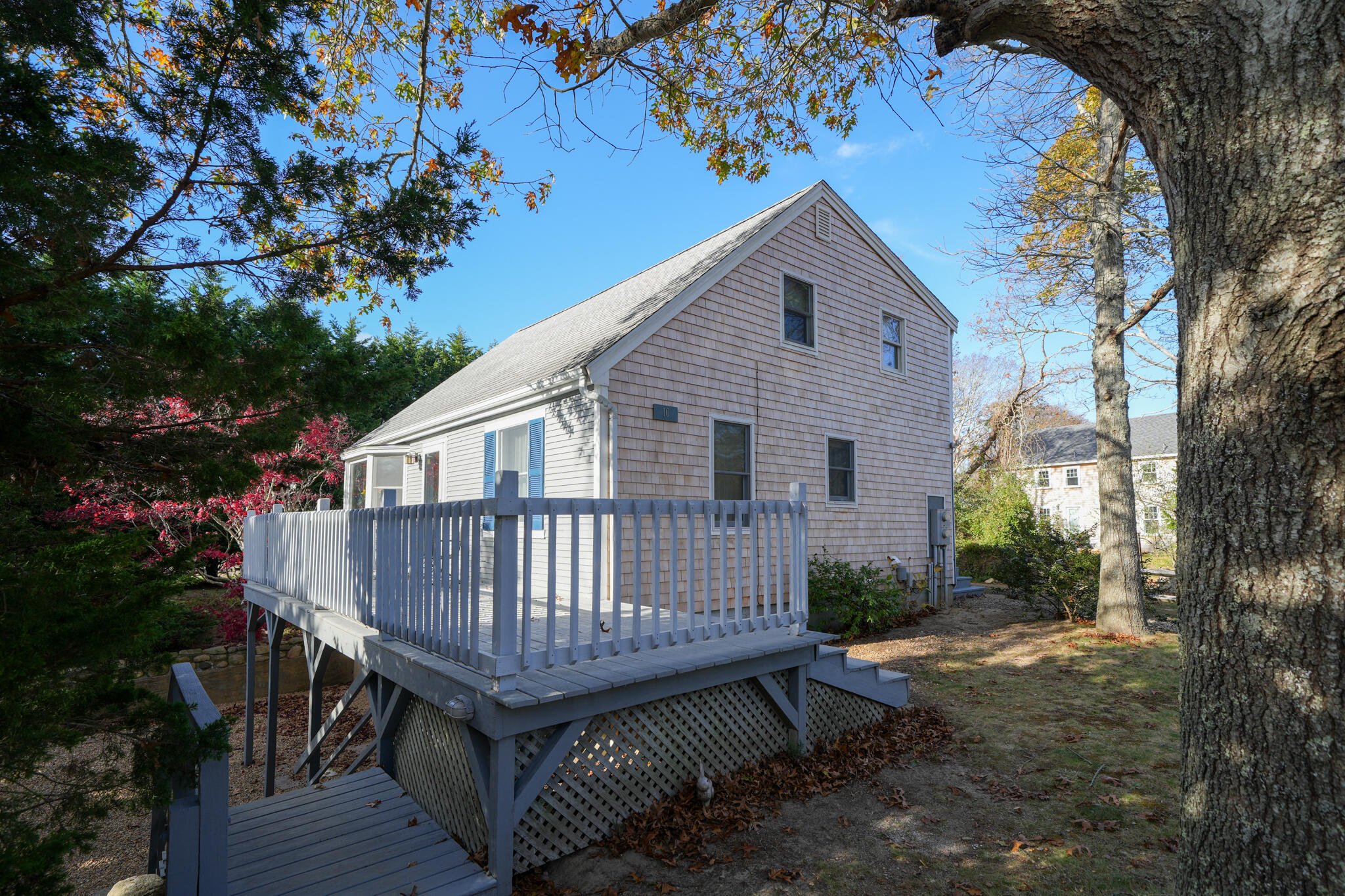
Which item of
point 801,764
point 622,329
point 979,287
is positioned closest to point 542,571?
point 622,329

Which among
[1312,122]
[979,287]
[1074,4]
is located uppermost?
[979,287]

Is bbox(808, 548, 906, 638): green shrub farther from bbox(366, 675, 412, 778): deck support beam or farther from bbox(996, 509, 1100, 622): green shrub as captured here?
bbox(366, 675, 412, 778): deck support beam

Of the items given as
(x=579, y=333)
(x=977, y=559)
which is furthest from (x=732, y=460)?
(x=977, y=559)

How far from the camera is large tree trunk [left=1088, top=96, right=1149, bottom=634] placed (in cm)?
973

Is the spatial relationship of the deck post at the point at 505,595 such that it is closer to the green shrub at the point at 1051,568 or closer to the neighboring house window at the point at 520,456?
the neighboring house window at the point at 520,456

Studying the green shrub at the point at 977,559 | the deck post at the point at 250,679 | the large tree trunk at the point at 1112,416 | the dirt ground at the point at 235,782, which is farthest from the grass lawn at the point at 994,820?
the green shrub at the point at 977,559

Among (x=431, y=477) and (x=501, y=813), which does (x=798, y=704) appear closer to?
(x=501, y=813)

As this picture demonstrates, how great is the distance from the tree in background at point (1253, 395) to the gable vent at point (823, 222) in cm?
897

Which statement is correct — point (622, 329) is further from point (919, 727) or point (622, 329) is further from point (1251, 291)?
point (1251, 291)

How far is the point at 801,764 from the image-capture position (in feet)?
16.5

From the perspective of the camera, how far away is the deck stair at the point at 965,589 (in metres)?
14.1

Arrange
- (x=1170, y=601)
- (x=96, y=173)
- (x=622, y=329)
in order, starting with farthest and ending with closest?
(x=1170, y=601) < (x=622, y=329) < (x=96, y=173)

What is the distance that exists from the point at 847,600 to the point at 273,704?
7783 millimetres

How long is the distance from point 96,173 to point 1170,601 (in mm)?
16927
